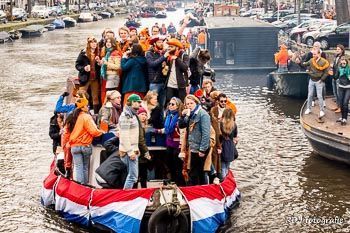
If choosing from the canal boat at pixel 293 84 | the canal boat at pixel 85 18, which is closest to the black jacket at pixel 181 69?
the canal boat at pixel 293 84

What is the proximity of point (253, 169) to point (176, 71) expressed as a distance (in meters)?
4.24

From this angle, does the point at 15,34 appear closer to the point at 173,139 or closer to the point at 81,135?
the point at 81,135

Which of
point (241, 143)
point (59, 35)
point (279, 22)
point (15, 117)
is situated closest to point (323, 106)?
point (241, 143)

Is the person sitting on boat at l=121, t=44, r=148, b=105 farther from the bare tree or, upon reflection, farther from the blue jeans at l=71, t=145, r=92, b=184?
the bare tree

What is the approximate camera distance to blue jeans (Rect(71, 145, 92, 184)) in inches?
492

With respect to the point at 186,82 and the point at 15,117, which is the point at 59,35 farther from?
the point at 186,82

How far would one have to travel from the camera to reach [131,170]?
11703 millimetres

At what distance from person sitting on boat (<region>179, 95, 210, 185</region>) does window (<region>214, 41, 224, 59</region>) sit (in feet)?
72.1

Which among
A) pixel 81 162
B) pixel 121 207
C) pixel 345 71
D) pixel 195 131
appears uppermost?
pixel 345 71

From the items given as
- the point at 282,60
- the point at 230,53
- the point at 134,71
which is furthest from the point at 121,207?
the point at 230,53

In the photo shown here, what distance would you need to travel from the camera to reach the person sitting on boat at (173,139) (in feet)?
39.4

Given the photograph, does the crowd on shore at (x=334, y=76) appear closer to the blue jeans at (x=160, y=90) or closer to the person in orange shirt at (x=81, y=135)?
the blue jeans at (x=160, y=90)

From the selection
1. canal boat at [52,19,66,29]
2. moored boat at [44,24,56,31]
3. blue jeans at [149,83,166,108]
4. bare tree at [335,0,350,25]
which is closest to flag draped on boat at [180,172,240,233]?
blue jeans at [149,83,166,108]

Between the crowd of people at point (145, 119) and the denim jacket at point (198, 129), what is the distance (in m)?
0.02
